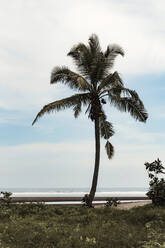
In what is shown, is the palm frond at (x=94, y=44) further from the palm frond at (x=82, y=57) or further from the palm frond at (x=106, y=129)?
the palm frond at (x=106, y=129)

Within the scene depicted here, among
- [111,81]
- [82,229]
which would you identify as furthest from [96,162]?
[82,229]

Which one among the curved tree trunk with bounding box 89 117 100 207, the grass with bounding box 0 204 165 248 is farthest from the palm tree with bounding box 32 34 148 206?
the grass with bounding box 0 204 165 248

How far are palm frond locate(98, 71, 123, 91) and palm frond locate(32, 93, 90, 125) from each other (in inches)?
43.2

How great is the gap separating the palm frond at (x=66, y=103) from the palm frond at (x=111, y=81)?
3.60ft

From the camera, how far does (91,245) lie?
384 inches

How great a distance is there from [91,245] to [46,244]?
1324mm

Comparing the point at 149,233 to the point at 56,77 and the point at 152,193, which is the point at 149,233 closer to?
the point at 152,193

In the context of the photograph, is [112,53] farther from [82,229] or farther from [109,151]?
[82,229]

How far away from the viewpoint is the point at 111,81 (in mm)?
20484

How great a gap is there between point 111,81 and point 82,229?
10.9 metres

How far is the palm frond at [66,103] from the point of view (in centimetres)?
2008

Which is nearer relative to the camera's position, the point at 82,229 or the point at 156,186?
the point at 82,229

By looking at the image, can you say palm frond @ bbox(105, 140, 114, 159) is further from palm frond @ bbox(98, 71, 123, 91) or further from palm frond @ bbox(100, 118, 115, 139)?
palm frond @ bbox(98, 71, 123, 91)

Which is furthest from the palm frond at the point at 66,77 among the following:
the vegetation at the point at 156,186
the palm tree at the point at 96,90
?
the vegetation at the point at 156,186
